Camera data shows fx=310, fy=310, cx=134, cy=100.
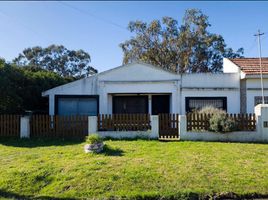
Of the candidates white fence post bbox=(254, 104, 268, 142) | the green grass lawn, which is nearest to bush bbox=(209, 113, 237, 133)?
white fence post bbox=(254, 104, 268, 142)

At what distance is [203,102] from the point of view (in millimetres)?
17641

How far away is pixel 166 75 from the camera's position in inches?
698

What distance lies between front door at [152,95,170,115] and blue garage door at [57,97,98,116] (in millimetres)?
3571


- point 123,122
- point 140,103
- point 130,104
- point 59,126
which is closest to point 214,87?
point 140,103

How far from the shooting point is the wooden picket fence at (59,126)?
13.7 metres

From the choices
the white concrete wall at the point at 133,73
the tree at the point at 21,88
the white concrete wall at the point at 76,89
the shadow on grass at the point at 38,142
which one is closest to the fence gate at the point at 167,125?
the shadow on grass at the point at 38,142

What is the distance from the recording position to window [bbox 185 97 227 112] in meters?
17.6

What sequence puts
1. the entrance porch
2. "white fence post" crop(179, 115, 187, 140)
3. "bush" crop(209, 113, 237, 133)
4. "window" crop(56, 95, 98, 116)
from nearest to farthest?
"bush" crop(209, 113, 237, 133)
"white fence post" crop(179, 115, 187, 140)
"window" crop(56, 95, 98, 116)
the entrance porch

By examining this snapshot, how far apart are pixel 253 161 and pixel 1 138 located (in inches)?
414

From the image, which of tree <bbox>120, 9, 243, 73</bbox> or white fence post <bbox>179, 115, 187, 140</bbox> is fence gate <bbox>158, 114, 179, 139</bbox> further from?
tree <bbox>120, 9, 243, 73</bbox>

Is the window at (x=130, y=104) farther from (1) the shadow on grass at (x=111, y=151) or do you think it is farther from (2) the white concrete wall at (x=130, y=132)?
(1) the shadow on grass at (x=111, y=151)

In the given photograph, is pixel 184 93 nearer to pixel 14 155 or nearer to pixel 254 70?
pixel 254 70

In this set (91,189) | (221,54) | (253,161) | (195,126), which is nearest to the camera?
(91,189)

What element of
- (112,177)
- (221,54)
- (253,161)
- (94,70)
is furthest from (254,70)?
(94,70)
